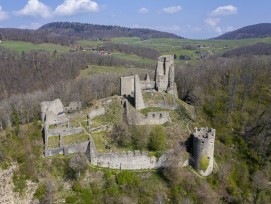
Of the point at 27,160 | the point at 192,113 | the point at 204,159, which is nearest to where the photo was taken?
the point at 27,160

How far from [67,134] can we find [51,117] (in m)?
4.74

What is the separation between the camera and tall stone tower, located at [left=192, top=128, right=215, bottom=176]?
46.2 meters

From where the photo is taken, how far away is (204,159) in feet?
153

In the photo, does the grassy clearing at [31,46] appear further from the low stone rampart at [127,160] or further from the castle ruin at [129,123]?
the low stone rampart at [127,160]

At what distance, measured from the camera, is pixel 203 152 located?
4650cm

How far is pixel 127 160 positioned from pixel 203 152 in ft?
38.1

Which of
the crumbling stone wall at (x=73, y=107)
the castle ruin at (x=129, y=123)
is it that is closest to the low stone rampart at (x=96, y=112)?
the castle ruin at (x=129, y=123)

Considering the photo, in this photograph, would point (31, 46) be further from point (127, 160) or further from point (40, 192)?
point (40, 192)

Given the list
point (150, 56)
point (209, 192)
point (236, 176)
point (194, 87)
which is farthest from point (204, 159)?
point (150, 56)

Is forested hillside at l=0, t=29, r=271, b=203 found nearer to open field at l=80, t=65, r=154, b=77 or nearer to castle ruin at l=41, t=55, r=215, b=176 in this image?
castle ruin at l=41, t=55, r=215, b=176

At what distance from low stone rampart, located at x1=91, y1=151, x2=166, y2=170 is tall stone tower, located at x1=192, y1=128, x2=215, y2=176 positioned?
5.29 metres

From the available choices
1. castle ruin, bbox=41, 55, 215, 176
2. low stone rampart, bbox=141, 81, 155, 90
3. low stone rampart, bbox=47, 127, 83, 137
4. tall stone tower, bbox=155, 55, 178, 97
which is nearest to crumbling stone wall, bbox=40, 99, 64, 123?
castle ruin, bbox=41, 55, 215, 176

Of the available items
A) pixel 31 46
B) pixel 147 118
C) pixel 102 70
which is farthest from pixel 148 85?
pixel 31 46

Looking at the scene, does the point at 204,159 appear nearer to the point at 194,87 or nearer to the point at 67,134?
the point at 67,134
